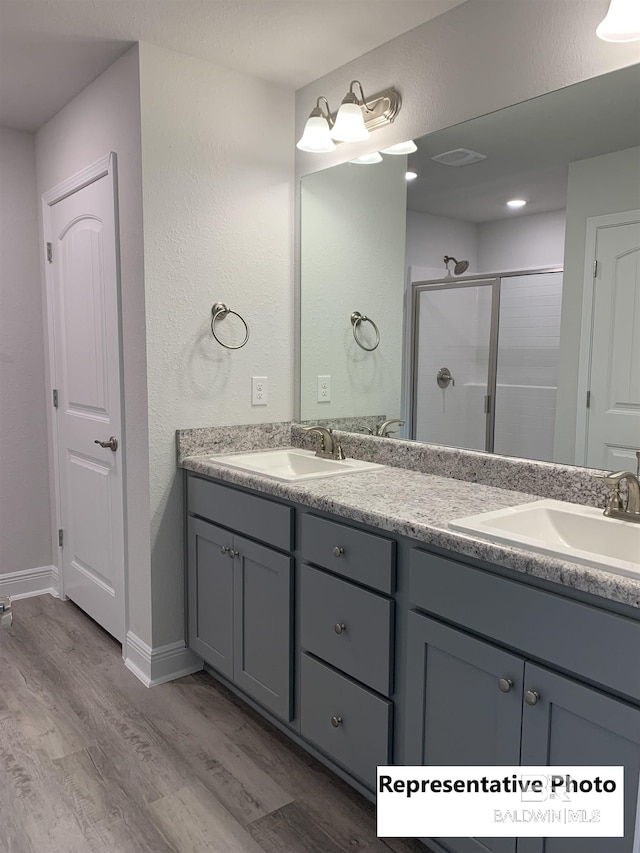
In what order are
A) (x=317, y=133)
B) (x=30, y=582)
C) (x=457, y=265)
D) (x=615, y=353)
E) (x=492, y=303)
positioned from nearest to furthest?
(x=615, y=353) → (x=492, y=303) → (x=457, y=265) → (x=317, y=133) → (x=30, y=582)

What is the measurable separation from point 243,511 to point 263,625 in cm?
37

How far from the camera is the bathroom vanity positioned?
120 cm

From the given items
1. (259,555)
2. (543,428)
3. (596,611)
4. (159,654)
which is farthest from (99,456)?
(596,611)

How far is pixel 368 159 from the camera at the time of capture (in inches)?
A: 92.7

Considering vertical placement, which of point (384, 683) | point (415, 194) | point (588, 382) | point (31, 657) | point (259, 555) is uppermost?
point (415, 194)

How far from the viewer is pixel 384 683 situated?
1640 millimetres

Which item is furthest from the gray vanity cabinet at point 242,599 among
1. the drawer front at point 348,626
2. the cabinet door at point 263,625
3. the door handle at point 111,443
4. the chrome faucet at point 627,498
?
the chrome faucet at point 627,498

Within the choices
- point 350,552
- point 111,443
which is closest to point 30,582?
point 111,443

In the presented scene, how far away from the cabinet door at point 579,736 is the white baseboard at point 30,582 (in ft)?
8.87

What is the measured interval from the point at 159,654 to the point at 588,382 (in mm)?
1802

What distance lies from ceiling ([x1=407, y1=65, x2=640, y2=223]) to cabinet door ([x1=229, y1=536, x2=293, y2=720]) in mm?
1253

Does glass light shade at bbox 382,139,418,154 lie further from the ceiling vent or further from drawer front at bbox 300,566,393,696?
drawer front at bbox 300,566,393,696

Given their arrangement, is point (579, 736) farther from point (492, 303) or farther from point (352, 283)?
point (352, 283)

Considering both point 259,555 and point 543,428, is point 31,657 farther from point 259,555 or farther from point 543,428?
point 543,428
